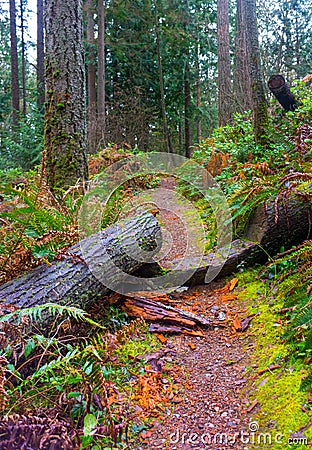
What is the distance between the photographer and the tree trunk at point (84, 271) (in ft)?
9.42

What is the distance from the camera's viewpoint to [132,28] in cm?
1614

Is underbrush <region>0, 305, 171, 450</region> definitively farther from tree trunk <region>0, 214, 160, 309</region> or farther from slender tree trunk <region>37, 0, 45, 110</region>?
slender tree trunk <region>37, 0, 45, 110</region>

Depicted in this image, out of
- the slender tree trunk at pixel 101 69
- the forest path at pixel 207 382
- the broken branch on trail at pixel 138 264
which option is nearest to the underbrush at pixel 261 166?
the broken branch on trail at pixel 138 264

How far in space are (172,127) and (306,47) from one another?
792cm

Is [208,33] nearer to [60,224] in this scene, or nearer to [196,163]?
[196,163]

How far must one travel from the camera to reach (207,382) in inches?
107

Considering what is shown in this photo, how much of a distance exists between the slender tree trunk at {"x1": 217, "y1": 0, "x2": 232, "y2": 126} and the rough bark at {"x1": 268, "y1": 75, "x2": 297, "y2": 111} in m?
3.38

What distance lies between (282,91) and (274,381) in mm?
6792

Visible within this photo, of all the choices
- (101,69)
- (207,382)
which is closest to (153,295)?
(207,382)

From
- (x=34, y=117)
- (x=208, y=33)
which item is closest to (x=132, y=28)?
(x=208, y=33)

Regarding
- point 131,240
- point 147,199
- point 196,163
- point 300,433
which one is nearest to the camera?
point 300,433

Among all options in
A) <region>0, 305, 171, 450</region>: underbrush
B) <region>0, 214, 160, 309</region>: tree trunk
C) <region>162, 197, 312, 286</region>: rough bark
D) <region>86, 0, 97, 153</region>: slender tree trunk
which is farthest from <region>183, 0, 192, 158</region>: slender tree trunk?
<region>0, 305, 171, 450</region>: underbrush

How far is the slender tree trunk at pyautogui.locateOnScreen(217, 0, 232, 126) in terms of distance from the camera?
1179cm

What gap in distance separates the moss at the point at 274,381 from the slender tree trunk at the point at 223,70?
9285 mm
